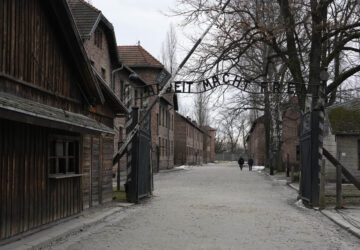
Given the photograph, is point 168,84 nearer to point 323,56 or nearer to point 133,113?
point 133,113

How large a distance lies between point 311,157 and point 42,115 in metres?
9.69

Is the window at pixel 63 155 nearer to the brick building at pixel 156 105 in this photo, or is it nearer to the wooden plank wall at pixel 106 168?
the wooden plank wall at pixel 106 168

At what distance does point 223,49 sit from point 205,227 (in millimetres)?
9831

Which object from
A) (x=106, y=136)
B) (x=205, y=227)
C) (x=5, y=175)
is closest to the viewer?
(x=5, y=175)

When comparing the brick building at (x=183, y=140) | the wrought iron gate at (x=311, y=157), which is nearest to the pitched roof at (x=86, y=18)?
the wrought iron gate at (x=311, y=157)

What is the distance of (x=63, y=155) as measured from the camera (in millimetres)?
11461

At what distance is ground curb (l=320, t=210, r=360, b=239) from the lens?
1014 centimetres

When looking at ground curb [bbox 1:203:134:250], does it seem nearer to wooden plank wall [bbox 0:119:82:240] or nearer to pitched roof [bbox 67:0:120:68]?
wooden plank wall [bbox 0:119:82:240]

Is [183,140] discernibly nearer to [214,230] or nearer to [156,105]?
[156,105]

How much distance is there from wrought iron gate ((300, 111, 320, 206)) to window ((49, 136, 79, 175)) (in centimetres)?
739

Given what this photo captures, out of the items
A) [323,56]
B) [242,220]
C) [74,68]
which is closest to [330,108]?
[323,56]

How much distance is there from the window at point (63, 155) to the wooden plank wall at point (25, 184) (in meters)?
0.35

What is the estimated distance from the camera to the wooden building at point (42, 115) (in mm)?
8414

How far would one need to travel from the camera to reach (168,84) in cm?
1714
